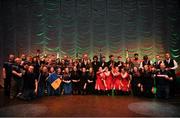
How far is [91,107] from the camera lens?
5734mm

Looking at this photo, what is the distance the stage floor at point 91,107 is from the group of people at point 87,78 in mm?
445

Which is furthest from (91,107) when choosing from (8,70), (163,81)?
(8,70)

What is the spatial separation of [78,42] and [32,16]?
2.44 metres

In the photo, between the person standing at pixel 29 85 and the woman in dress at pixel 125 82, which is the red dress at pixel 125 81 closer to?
the woman in dress at pixel 125 82

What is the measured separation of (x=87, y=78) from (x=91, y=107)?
6.58 feet

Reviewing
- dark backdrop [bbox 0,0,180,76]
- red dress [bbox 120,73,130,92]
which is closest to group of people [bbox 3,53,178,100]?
red dress [bbox 120,73,130,92]

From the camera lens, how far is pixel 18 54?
957 centimetres

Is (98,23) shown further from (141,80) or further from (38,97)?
(38,97)

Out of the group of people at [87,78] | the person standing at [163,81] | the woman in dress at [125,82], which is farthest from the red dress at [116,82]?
the person standing at [163,81]

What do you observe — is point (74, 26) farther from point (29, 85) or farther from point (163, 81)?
point (163, 81)

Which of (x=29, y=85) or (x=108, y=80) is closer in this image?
(x=29, y=85)

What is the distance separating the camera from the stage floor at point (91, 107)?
514 centimetres

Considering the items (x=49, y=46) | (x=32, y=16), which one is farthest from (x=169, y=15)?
(x=32, y=16)

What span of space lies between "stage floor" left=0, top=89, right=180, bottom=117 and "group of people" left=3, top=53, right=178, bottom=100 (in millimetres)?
445
